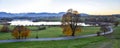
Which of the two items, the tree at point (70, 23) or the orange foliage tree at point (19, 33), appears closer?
the orange foliage tree at point (19, 33)

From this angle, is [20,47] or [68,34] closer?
[20,47]

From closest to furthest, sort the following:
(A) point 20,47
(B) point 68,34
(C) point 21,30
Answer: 1. (A) point 20,47
2. (C) point 21,30
3. (B) point 68,34

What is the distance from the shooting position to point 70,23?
63.0m

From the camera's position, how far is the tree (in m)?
62.3

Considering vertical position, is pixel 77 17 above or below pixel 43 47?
above

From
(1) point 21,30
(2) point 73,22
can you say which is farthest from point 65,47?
(2) point 73,22

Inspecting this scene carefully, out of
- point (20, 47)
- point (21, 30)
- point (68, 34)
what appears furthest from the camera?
point (68, 34)

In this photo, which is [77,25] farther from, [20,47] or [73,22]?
[20,47]

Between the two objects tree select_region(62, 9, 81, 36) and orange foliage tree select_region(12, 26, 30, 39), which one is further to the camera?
tree select_region(62, 9, 81, 36)

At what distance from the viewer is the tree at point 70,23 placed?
62.3m

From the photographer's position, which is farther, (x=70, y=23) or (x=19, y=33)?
(x=70, y=23)

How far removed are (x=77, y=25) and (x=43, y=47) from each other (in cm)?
2582

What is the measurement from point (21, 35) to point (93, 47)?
23007 mm

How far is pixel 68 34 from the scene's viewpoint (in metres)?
62.3
